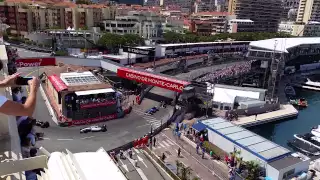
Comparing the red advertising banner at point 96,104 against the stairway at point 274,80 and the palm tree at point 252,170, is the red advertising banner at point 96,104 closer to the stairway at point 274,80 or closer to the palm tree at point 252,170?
the palm tree at point 252,170

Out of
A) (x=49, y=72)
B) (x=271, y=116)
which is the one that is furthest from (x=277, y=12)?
(x=49, y=72)

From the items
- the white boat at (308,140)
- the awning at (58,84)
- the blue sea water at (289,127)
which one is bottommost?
the blue sea water at (289,127)

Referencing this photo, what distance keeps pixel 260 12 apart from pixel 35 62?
10191 cm

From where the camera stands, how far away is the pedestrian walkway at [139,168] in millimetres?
19750

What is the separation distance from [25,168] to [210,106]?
31.7m

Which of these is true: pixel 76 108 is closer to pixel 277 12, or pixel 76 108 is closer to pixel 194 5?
pixel 277 12

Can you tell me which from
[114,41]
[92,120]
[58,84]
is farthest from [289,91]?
[58,84]

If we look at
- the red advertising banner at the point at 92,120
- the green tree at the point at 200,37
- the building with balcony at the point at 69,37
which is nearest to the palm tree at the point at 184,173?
the red advertising banner at the point at 92,120

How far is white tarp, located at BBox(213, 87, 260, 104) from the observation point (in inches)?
1489

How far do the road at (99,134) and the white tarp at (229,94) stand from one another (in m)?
9.04

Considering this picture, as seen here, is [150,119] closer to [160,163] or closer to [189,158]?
[189,158]

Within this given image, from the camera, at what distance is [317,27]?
115 metres

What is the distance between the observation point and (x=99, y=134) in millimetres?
26031

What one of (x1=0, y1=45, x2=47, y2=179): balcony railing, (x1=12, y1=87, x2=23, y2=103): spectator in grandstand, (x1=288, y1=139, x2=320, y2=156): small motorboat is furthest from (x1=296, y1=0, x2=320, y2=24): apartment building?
(x1=0, y1=45, x2=47, y2=179): balcony railing
